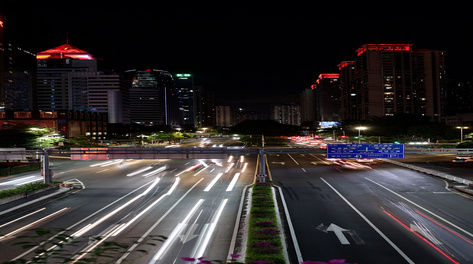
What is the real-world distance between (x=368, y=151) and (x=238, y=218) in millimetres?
19209

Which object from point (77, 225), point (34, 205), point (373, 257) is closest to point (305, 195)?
point (373, 257)

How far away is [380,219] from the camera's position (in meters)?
20.3

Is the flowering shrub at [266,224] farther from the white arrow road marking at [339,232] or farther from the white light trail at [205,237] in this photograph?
the white arrow road marking at [339,232]

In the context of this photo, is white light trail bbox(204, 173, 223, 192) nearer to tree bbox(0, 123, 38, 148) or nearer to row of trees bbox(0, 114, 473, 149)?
row of trees bbox(0, 114, 473, 149)

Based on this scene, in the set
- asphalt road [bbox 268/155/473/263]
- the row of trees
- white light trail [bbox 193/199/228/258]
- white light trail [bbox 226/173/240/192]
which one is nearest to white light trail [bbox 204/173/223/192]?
white light trail [bbox 226/173/240/192]

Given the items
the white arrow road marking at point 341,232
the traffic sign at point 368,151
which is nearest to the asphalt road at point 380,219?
the white arrow road marking at point 341,232

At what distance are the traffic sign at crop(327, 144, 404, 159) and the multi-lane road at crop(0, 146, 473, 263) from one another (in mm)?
2804

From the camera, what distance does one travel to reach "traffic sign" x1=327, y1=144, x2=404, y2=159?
1325 inches

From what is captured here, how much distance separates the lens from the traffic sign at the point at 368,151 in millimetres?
33656

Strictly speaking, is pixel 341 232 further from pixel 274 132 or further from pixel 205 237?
pixel 274 132

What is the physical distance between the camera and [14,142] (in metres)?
62.6

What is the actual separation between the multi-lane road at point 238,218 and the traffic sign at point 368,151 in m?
2.80

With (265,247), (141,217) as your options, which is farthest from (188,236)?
(141,217)

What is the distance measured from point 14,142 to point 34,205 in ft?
152
